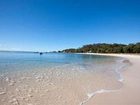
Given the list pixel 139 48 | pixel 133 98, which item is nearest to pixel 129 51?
pixel 139 48

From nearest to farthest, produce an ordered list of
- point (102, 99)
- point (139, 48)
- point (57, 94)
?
point (102, 99) < point (57, 94) < point (139, 48)

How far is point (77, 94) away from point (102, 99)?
1101 millimetres

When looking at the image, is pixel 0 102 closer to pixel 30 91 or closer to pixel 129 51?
pixel 30 91

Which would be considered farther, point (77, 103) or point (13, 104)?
point (77, 103)

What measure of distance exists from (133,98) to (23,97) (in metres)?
4.06

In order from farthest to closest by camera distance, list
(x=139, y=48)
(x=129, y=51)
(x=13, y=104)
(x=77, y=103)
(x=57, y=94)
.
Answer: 1. (x=129, y=51)
2. (x=139, y=48)
3. (x=57, y=94)
4. (x=77, y=103)
5. (x=13, y=104)

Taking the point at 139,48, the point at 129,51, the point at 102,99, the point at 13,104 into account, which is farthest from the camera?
the point at 129,51

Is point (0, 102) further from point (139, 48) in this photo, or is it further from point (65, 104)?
point (139, 48)

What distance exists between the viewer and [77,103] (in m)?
4.57

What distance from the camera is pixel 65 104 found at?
4418 mm

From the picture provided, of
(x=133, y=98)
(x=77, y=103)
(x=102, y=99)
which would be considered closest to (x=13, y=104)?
(x=77, y=103)

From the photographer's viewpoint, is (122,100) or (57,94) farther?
(57,94)

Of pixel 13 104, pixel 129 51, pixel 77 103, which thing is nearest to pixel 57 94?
pixel 77 103

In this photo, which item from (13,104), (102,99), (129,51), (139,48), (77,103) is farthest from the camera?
(129,51)
